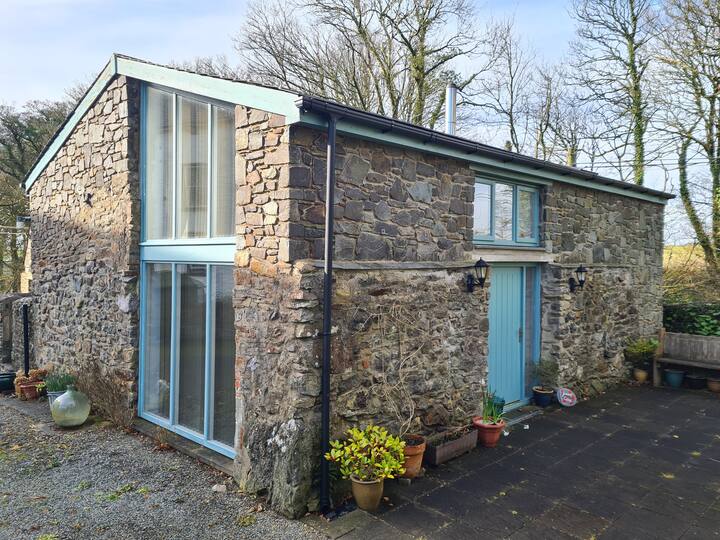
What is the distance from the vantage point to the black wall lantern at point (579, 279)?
317 inches

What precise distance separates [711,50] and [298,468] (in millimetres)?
14304

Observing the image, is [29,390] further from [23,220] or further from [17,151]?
[17,151]

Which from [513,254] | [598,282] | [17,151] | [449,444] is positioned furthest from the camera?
[17,151]

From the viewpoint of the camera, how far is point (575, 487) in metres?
5.00

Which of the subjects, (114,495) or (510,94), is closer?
(114,495)

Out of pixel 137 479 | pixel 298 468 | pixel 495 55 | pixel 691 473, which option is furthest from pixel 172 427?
pixel 495 55

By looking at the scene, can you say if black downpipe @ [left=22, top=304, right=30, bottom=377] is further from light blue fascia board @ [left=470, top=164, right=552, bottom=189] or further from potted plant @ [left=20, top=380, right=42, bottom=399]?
light blue fascia board @ [left=470, top=164, right=552, bottom=189]

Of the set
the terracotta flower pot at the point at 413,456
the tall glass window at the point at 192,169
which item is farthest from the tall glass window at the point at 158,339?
the terracotta flower pot at the point at 413,456

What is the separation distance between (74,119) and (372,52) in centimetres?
1022

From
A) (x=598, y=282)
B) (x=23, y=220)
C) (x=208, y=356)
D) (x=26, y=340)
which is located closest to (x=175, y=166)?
(x=208, y=356)

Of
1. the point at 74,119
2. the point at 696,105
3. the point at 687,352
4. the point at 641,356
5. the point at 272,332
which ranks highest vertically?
the point at 696,105

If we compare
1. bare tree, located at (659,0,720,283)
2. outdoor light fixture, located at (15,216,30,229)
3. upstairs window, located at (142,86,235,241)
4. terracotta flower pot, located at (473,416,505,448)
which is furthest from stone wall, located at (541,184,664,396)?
outdoor light fixture, located at (15,216,30,229)

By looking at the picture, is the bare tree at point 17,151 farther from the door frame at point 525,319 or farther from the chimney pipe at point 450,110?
the door frame at point 525,319

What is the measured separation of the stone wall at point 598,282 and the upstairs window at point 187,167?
4830 millimetres
